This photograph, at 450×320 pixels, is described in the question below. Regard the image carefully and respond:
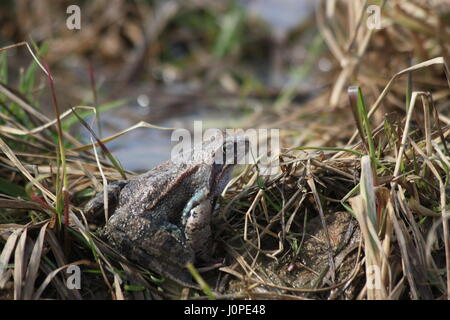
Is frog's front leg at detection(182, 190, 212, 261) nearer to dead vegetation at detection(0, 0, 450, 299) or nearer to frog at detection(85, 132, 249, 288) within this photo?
frog at detection(85, 132, 249, 288)

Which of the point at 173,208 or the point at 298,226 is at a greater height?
the point at 173,208

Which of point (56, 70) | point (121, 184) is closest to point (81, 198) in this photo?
point (121, 184)

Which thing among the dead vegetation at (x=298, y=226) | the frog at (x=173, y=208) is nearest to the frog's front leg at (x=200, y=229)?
the frog at (x=173, y=208)

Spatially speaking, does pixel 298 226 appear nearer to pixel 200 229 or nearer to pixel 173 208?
pixel 200 229

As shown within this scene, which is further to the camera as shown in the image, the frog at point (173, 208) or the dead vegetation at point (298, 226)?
the frog at point (173, 208)

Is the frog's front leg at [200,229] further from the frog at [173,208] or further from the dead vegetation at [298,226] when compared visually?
the dead vegetation at [298,226]

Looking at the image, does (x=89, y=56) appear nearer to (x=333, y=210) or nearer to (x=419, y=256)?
(x=333, y=210)

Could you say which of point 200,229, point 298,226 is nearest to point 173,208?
point 200,229

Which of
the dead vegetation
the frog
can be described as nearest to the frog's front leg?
the frog
